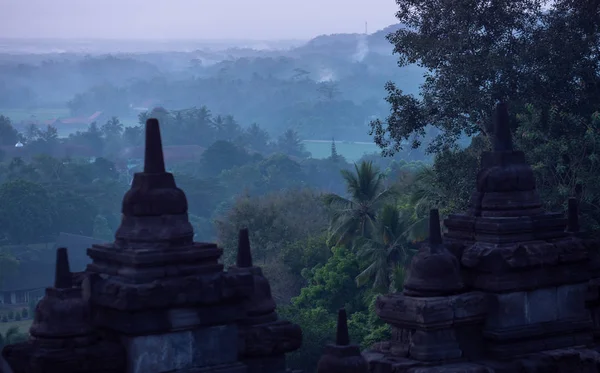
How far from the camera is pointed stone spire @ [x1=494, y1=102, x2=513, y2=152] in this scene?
8484 mm

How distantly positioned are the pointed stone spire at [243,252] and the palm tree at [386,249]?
33.4 m

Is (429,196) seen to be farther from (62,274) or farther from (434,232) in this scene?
(62,274)

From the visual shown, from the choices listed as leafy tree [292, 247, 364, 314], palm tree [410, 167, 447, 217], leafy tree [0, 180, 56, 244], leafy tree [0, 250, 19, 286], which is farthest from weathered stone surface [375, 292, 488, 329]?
leafy tree [0, 180, 56, 244]

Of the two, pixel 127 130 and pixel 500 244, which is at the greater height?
pixel 127 130

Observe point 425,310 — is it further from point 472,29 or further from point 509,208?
point 472,29

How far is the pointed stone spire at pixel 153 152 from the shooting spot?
7.16 metres

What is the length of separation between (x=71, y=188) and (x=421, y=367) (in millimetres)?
117149

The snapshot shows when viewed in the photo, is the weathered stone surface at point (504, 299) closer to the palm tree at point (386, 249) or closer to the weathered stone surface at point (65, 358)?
the weathered stone surface at point (65, 358)

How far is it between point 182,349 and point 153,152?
138 centimetres

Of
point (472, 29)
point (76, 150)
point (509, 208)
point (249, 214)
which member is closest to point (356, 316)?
point (472, 29)

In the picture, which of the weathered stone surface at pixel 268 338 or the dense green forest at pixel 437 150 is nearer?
the weathered stone surface at pixel 268 338

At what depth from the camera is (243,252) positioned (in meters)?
7.87

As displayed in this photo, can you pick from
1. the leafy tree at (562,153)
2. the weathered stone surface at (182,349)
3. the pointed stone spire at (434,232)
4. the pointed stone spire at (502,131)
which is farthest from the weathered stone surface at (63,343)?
the leafy tree at (562,153)

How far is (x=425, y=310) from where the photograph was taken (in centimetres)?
773
